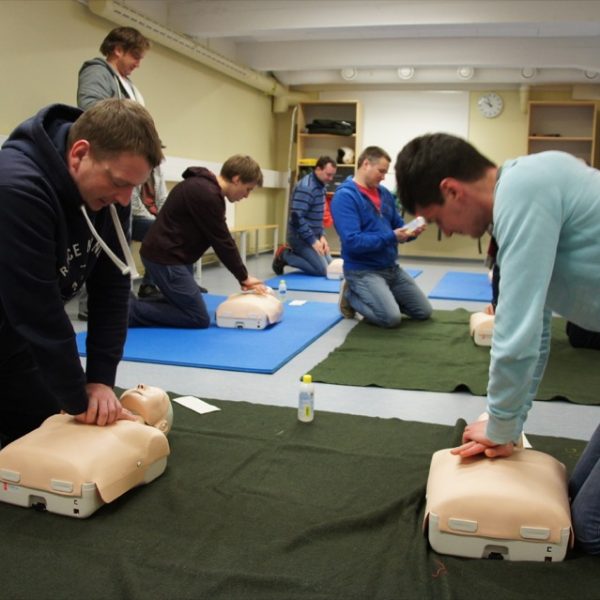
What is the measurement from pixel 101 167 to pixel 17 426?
964mm

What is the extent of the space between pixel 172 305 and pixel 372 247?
1.33 metres

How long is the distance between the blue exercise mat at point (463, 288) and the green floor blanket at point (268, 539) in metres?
3.50

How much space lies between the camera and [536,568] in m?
1.60

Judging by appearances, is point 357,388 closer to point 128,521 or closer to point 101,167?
point 128,521

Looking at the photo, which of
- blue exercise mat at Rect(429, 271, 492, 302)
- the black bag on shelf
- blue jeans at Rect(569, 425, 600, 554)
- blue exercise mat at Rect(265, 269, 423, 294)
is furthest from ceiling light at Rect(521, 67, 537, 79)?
blue jeans at Rect(569, 425, 600, 554)

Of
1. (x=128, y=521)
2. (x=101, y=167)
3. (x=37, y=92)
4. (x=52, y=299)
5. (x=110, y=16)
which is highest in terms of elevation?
(x=110, y=16)

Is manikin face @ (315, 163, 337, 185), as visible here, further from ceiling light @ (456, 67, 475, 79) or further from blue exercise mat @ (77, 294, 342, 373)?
ceiling light @ (456, 67, 475, 79)

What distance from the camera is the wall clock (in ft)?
29.8

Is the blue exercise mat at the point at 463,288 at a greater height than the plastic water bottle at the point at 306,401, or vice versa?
the blue exercise mat at the point at 463,288

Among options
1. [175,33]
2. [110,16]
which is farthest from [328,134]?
[110,16]

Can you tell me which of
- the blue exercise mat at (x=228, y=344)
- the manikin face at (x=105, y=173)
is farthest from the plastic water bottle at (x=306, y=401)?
the manikin face at (x=105, y=173)

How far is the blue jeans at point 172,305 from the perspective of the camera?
4.18 meters

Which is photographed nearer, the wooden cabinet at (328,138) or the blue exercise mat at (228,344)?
the blue exercise mat at (228,344)

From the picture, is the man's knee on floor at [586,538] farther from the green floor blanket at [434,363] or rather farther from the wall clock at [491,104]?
the wall clock at [491,104]
